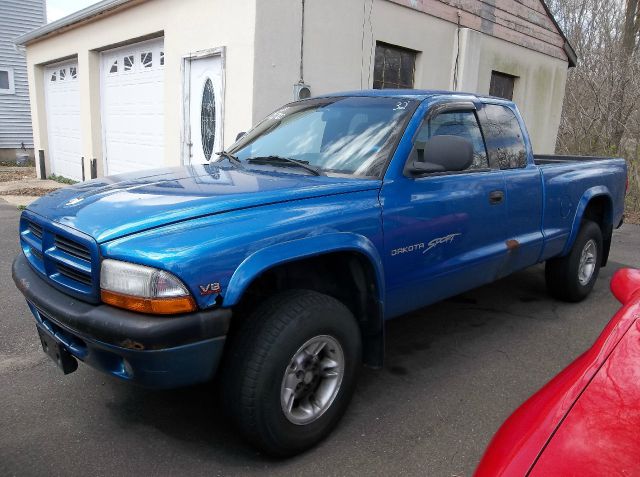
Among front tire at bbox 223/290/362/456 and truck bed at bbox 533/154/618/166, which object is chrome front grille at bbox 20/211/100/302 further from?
truck bed at bbox 533/154/618/166

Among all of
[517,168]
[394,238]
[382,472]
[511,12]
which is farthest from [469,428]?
[511,12]

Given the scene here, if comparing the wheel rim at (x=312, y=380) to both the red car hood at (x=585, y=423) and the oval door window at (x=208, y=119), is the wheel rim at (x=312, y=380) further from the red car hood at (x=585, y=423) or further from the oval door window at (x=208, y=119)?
the oval door window at (x=208, y=119)

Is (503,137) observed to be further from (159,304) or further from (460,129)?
(159,304)

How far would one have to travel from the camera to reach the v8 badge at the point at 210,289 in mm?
2119

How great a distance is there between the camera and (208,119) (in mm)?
7574

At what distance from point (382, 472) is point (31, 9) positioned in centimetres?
2077

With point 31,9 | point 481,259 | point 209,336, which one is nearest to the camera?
point 209,336

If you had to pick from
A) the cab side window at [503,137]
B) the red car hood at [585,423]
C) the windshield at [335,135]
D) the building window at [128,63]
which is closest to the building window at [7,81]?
the building window at [128,63]

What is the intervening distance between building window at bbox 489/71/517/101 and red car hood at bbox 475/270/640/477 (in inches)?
398

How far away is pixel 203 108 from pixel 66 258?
561cm

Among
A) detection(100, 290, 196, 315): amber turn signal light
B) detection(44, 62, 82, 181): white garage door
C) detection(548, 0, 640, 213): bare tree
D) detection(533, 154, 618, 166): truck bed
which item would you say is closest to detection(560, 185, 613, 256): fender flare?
detection(533, 154, 618, 166): truck bed

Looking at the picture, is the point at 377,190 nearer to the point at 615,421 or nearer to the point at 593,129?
the point at 615,421

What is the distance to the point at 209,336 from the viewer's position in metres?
2.16

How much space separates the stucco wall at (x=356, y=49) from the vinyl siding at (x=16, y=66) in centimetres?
1463
